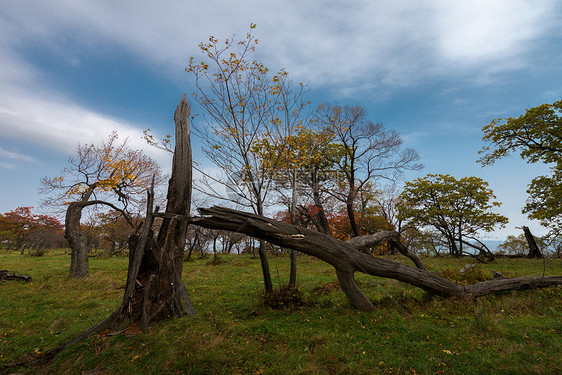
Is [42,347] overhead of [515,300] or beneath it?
beneath

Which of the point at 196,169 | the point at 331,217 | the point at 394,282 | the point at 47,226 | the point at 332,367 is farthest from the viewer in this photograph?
the point at 47,226

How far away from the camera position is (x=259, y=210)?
856cm

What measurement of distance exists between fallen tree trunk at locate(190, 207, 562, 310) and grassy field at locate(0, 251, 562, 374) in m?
0.31

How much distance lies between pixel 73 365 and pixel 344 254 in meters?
5.88

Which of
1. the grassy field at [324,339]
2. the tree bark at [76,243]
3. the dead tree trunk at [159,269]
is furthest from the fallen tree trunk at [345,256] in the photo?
the tree bark at [76,243]

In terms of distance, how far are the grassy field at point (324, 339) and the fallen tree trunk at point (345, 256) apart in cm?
31

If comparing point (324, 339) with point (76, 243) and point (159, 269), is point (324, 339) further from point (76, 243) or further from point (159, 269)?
point (76, 243)

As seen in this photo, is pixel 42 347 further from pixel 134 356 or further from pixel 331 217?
pixel 331 217

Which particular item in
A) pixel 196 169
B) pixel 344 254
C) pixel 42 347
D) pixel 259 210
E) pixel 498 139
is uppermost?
pixel 498 139

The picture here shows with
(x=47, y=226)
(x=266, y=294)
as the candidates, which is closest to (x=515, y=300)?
(x=266, y=294)

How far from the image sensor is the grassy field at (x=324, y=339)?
13.2 ft

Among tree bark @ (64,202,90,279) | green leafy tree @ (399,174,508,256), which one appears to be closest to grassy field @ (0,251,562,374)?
tree bark @ (64,202,90,279)

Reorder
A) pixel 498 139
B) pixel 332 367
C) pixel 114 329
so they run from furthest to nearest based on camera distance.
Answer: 1. pixel 498 139
2. pixel 114 329
3. pixel 332 367

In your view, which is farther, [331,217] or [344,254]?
[331,217]
